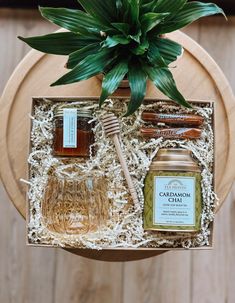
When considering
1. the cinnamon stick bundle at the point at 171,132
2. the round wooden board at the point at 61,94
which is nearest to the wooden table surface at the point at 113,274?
the round wooden board at the point at 61,94

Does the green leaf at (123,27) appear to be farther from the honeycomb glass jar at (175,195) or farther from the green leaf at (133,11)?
the honeycomb glass jar at (175,195)

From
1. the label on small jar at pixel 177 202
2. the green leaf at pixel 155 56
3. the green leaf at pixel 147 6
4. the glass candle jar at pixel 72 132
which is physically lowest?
the label on small jar at pixel 177 202

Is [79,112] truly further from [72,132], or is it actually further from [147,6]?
[147,6]

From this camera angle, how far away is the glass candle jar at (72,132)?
0.91m

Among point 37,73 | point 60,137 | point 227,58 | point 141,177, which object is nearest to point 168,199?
point 141,177

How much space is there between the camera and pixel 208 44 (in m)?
1.42

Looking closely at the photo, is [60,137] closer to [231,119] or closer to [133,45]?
[133,45]

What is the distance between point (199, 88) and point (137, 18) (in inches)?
10.0

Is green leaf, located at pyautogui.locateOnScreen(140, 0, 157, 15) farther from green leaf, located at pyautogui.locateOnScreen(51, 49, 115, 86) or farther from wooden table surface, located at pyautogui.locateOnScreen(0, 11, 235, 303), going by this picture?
wooden table surface, located at pyautogui.locateOnScreen(0, 11, 235, 303)

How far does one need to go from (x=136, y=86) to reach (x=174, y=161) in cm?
15

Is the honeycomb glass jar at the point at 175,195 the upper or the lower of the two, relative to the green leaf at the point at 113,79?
lower

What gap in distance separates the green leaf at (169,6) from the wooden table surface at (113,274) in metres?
0.68

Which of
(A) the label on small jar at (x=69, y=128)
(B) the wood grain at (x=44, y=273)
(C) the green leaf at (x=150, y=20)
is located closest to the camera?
(C) the green leaf at (x=150, y=20)

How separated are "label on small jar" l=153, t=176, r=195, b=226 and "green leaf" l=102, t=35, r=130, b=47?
0.25 meters
